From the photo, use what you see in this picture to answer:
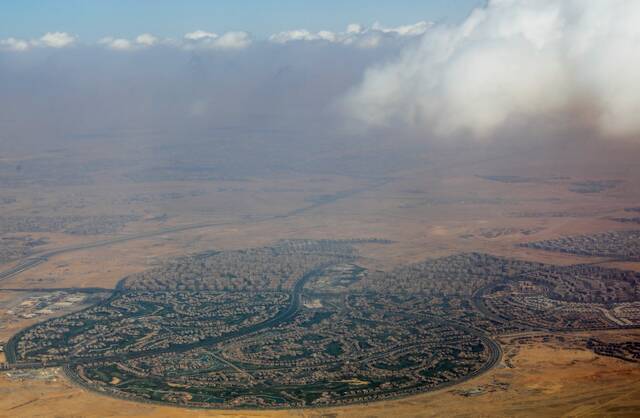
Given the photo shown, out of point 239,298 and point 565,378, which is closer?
point 565,378

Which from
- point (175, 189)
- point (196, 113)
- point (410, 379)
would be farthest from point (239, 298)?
point (196, 113)

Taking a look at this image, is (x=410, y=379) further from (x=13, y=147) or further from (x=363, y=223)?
(x=13, y=147)

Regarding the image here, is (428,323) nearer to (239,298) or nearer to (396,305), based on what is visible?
(396,305)

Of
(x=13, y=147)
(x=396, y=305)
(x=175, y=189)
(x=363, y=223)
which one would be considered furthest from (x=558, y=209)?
(x=13, y=147)

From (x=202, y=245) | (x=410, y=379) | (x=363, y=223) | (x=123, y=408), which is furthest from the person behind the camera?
(x=363, y=223)

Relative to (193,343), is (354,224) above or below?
above

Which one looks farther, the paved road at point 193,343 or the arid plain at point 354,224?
the paved road at point 193,343

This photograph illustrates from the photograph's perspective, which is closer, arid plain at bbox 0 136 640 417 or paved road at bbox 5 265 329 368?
arid plain at bbox 0 136 640 417

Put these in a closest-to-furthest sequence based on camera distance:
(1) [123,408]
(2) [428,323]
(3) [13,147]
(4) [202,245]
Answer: (1) [123,408] < (2) [428,323] < (4) [202,245] < (3) [13,147]

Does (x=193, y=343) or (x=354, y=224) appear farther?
(x=354, y=224)

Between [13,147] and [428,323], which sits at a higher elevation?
[13,147]
